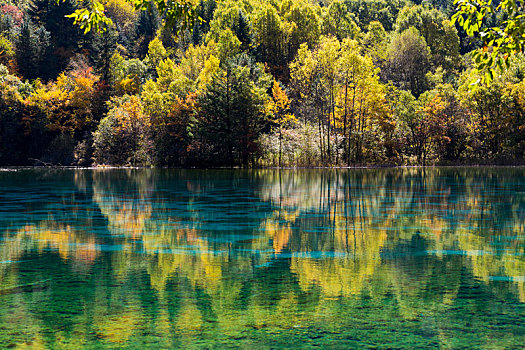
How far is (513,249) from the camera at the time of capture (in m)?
14.6

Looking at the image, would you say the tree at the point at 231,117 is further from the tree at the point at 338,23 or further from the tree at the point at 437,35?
the tree at the point at 437,35

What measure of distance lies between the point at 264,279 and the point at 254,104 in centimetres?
6808

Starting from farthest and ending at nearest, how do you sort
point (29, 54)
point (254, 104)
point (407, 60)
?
point (407, 60)
point (29, 54)
point (254, 104)

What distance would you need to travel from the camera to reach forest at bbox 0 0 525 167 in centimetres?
7662

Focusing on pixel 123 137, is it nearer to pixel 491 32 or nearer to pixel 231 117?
pixel 231 117

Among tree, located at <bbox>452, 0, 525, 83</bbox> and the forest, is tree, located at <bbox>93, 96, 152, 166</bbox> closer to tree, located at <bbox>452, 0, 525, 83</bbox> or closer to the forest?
the forest

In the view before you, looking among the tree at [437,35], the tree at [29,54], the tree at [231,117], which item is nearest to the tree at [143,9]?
the tree at [231,117]

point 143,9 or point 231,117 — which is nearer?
point 143,9

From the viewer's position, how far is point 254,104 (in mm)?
78375

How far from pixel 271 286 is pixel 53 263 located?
5.53 meters

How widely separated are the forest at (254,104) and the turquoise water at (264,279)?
52.0 meters

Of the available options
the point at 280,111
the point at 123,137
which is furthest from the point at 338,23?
the point at 123,137

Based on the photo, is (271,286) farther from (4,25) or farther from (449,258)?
(4,25)

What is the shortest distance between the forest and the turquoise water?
52027 mm
